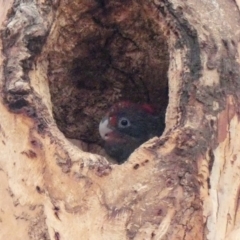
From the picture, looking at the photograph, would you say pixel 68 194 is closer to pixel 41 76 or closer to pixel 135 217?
pixel 135 217

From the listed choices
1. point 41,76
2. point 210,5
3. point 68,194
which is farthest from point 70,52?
point 68,194

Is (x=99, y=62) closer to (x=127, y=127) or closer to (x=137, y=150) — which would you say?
(x=127, y=127)

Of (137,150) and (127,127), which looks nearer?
(137,150)

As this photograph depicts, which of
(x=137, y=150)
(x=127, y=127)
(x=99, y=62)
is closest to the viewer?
(x=137, y=150)

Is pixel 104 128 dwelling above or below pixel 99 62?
below

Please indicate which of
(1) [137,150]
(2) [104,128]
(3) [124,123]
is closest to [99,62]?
(2) [104,128]

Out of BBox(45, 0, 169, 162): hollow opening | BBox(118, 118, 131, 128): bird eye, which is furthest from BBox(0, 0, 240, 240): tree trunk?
BBox(118, 118, 131, 128): bird eye

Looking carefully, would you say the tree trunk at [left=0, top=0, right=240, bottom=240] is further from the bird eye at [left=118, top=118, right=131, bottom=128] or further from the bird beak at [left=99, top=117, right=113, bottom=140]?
the bird eye at [left=118, top=118, right=131, bottom=128]
